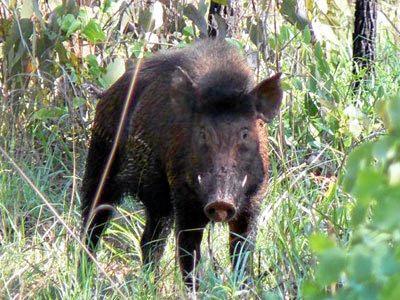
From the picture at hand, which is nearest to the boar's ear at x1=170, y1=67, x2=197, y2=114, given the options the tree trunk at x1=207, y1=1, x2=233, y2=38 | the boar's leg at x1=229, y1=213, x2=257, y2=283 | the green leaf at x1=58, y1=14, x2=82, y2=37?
the boar's leg at x1=229, y1=213, x2=257, y2=283

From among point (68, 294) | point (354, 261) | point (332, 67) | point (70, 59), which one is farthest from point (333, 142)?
point (354, 261)

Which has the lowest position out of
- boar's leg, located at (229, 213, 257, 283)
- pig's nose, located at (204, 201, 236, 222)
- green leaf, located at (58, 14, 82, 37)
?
boar's leg, located at (229, 213, 257, 283)

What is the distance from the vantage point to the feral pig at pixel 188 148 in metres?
4.78

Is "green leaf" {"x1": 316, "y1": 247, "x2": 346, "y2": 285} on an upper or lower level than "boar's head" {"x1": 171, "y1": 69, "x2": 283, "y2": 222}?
upper

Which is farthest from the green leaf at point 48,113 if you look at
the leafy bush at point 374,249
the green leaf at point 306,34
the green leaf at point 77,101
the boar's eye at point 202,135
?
the leafy bush at point 374,249

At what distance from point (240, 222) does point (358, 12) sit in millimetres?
2780

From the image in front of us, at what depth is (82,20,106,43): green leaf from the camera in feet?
20.6

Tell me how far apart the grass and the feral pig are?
116 millimetres

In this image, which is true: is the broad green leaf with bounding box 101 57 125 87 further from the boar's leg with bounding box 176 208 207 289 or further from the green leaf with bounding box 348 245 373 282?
the green leaf with bounding box 348 245 373 282

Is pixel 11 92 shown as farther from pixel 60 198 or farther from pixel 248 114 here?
pixel 248 114

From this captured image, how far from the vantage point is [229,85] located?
494 cm

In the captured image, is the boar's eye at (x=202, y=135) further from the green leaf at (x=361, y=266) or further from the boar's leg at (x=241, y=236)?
the green leaf at (x=361, y=266)

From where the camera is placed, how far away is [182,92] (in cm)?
511

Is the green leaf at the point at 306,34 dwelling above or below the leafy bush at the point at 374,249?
below
